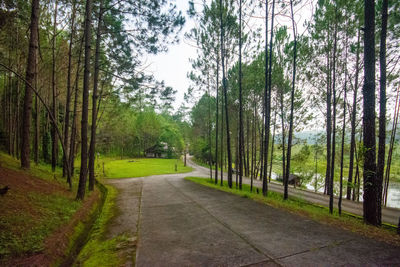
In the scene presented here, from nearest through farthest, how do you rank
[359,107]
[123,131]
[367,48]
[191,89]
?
[367,48], [359,107], [191,89], [123,131]

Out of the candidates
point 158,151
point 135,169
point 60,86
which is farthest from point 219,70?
point 158,151

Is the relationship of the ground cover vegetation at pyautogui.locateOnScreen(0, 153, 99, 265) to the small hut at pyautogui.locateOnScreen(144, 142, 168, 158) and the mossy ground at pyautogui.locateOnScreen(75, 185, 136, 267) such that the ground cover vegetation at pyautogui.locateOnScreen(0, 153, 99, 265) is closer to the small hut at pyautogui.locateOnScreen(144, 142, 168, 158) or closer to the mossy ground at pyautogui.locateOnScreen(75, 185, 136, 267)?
the mossy ground at pyautogui.locateOnScreen(75, 185, 136, 267)

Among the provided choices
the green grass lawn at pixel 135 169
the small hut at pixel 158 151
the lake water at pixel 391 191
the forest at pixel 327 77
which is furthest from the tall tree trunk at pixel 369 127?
the small hut at pixel 158 151

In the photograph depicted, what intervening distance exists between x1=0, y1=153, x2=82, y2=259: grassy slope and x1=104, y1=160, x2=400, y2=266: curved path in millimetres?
1175

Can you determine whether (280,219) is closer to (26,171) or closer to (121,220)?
(121,220)

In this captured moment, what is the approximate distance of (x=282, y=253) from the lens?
2.61 metres

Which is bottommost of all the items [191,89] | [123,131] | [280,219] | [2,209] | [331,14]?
[280,219]

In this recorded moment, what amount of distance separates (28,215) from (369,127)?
7815mm

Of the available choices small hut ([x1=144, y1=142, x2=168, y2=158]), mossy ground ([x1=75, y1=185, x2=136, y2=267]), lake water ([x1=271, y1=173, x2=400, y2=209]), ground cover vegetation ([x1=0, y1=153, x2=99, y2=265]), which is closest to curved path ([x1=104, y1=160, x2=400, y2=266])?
mossy ground ([x1=75, y1=185, x2=136, y2=267])

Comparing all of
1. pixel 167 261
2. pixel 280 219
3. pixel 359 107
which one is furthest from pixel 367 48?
pixel 359 107

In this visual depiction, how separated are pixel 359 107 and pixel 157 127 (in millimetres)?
40500

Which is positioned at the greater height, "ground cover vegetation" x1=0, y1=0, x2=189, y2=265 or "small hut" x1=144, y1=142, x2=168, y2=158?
"ground cover vegetation" x1=0, y1=0, x2=189, y2=265

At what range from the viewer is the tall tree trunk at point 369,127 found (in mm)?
4332

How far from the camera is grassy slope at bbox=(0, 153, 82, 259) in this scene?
273 cm
